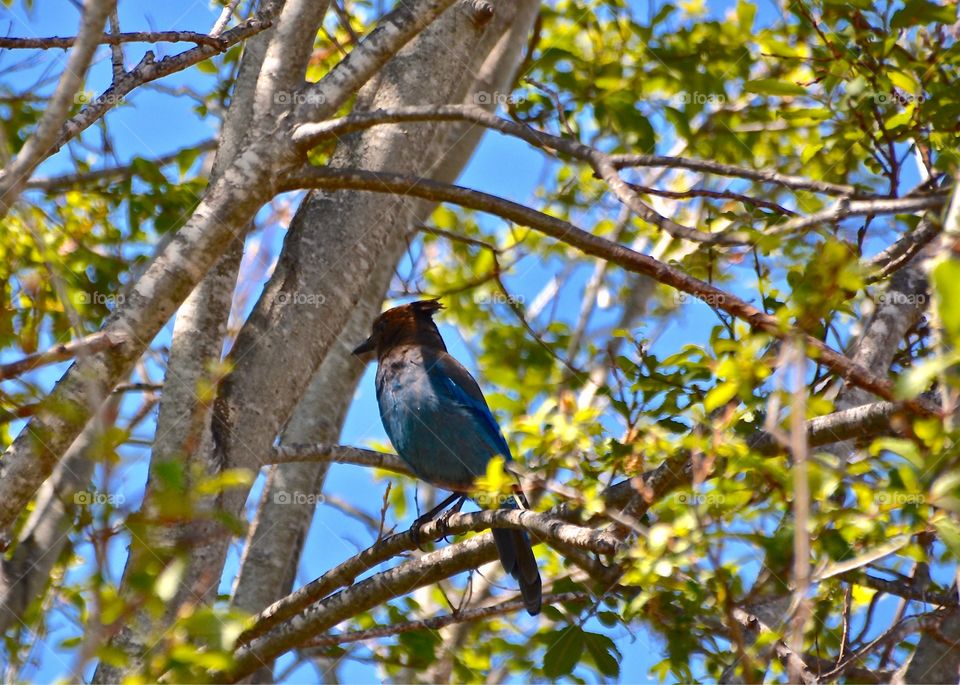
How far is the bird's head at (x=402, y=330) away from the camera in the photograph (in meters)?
5.63

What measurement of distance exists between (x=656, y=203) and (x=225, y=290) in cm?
618

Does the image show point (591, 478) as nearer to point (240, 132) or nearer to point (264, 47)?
point (240, 132)

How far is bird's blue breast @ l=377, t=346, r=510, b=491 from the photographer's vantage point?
16.7 feet

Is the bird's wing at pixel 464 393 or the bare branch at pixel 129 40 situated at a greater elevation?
the bird's wing at pixel 464 393

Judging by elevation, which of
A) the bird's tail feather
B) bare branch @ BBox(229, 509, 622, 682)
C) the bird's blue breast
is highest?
the bird's blue breast

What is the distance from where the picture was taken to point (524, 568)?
440 centimetres
